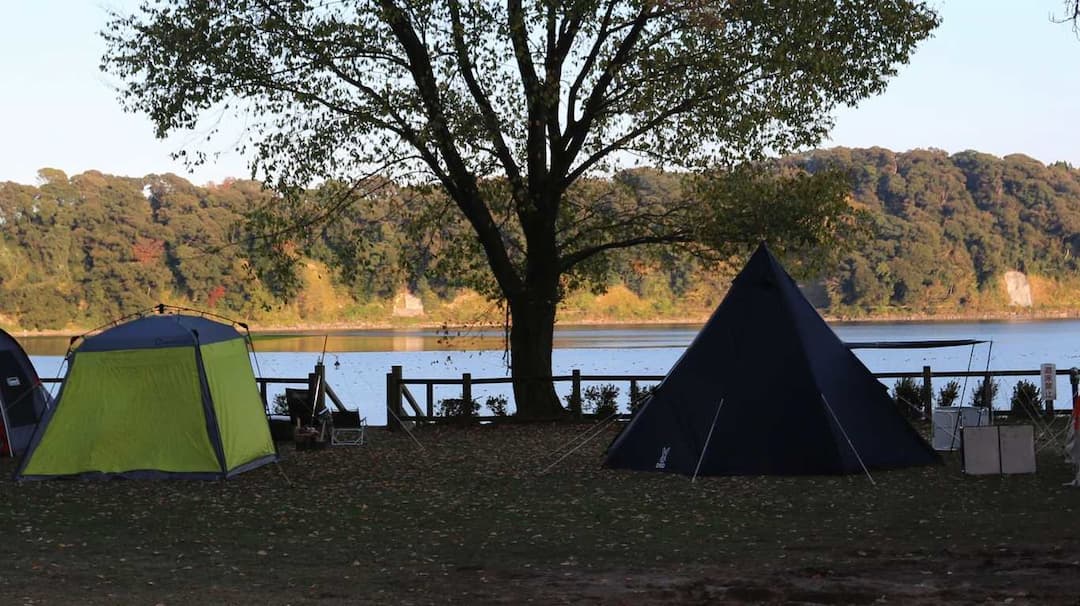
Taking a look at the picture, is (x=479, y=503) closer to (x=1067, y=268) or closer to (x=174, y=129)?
(x=174, y=129)

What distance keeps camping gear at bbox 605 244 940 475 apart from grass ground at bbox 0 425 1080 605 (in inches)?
14.7

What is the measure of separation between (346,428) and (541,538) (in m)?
8.98

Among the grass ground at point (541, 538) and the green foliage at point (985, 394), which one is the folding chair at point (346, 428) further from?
the green foliage at point (985, 394)

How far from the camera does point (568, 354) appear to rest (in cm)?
8069

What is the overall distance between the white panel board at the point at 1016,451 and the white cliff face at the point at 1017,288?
4735 inches

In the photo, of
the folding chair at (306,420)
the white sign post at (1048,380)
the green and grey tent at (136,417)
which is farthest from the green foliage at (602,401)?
the green and grey tent at (136,417)

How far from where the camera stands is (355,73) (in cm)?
2300

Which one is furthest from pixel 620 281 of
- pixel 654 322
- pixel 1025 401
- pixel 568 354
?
pixel 1025 401

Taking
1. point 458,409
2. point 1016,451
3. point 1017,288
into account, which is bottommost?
point 458,409

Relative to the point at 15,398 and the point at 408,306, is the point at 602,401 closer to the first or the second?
the point at 15,398

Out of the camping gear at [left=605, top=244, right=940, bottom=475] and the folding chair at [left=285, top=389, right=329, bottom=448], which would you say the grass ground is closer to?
the camping gear at [left=605, top=244, right=940, bottom=475]

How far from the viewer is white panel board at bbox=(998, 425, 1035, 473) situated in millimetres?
14828

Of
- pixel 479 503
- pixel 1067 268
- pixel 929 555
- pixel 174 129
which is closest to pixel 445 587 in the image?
pixel 929 555

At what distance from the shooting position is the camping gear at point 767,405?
15414 mm
